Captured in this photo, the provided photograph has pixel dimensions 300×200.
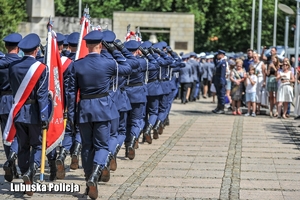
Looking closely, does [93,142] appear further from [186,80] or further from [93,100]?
[186,80]

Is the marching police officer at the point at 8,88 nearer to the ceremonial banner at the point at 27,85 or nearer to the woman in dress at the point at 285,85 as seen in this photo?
the ceremonial banner at the point at 27,85

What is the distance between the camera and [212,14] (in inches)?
2298

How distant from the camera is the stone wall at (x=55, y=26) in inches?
1269

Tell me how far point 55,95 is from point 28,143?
738 millimetres

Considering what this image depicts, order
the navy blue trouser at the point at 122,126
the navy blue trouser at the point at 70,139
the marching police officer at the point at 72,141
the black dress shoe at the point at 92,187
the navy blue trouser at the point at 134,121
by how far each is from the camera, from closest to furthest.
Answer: the black dress shoe at the point at 92,187 < the marching police officer at the point at 72,141 < the navy blue trouser at the point at 70,139 < the navy blue trouser at the point at 122,126 < the navy blue trouser at the point at 134,121

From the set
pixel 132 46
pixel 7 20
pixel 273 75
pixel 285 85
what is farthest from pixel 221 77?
pixel 132 46

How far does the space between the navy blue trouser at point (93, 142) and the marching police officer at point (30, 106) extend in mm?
505

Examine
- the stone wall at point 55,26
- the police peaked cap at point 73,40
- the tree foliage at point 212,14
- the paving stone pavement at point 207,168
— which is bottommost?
the paving stone pavement at point 207,168

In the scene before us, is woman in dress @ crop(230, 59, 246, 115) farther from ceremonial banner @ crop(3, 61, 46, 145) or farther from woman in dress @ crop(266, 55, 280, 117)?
ceremonial banner @ crop(3, 61, 46, 145)

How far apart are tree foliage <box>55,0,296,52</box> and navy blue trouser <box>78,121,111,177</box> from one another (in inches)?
1694

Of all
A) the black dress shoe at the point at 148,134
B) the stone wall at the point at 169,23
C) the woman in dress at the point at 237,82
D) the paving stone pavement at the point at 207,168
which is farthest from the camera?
the stone wall at the point at 169,23

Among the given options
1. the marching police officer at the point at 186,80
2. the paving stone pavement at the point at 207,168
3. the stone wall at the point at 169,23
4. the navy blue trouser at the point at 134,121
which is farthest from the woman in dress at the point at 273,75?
the stone wall at the point at 169,23

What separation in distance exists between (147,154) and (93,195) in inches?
200

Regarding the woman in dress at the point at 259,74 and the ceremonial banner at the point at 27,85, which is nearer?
the ceremonial banner at the point at 27,85
